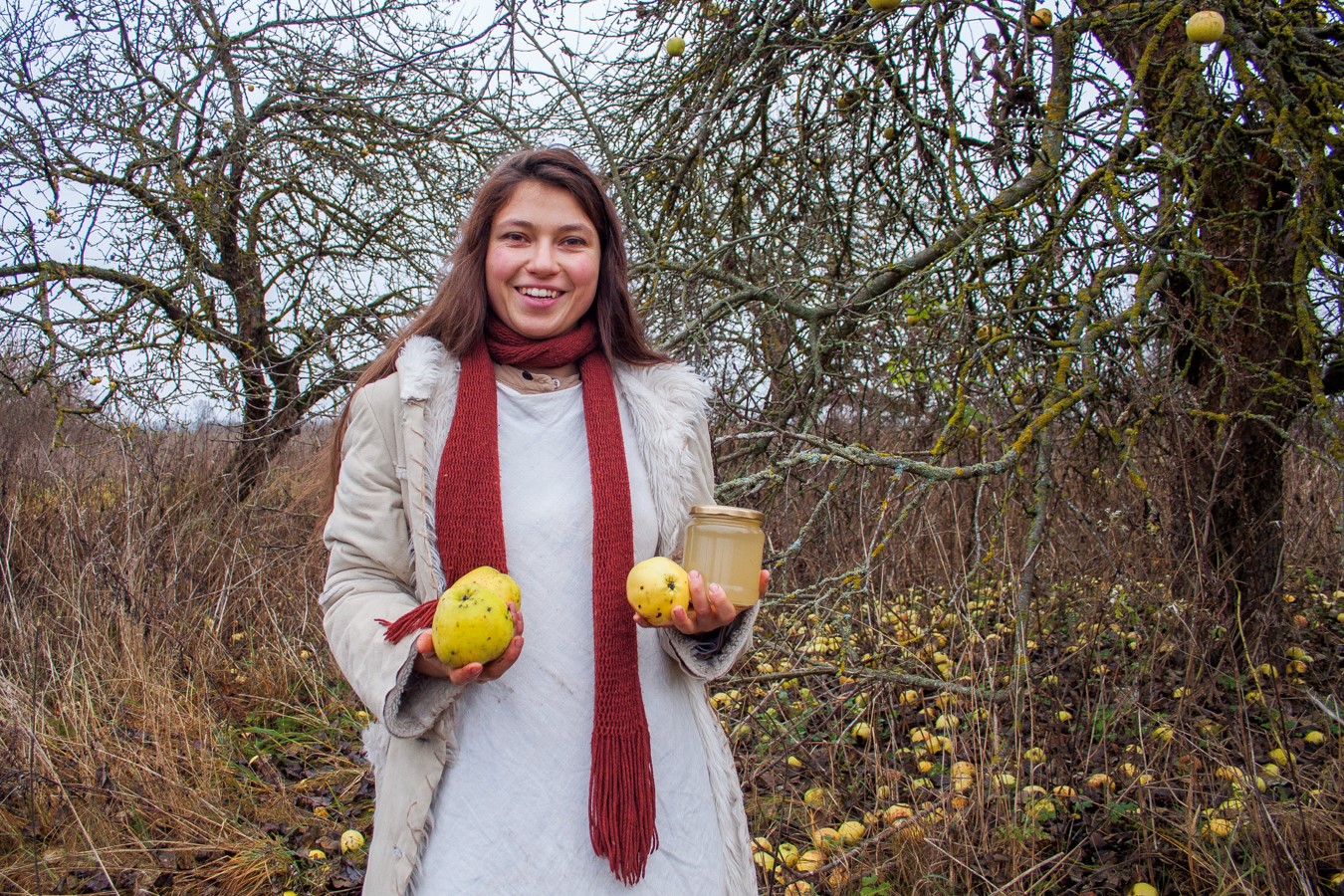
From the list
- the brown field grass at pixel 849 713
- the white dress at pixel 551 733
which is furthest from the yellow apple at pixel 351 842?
the white dress at pixel 551 733

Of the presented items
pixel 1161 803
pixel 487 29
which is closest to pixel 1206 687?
pixel 1161 803

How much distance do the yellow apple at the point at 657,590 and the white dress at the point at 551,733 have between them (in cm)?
14

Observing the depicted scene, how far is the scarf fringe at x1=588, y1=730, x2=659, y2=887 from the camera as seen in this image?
4.45 feet

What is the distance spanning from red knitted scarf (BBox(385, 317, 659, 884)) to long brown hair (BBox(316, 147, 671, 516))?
69mm

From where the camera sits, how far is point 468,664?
4.04 feet

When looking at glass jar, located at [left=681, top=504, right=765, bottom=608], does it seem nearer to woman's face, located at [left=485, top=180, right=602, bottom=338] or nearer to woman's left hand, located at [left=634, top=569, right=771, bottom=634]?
woman's left hand, located at [left=634, top=569, right=771, bottom=634]

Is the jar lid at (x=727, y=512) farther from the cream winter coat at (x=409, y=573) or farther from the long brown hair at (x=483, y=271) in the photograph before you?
the long brown hair at (x=483, y=271)

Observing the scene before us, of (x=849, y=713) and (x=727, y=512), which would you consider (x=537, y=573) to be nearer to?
(x=727, y=512)

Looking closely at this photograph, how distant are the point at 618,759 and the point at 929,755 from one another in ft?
6.66

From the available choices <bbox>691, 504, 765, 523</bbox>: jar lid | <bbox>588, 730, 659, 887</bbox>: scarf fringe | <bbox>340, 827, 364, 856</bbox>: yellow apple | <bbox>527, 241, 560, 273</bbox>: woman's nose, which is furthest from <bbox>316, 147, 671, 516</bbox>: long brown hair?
<bbox>340, 827, 364, 856</bbox>: yellow apple

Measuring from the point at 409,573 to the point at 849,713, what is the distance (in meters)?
2.29

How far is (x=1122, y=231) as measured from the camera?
2.29 metres


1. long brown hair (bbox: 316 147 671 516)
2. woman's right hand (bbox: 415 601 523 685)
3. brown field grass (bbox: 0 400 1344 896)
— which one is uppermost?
long brown hair (bbox: 316 147 671 516)

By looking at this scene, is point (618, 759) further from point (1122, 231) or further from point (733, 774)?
point (1122, 231)
